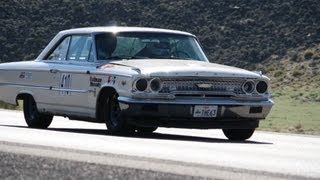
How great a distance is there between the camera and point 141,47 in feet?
46.3

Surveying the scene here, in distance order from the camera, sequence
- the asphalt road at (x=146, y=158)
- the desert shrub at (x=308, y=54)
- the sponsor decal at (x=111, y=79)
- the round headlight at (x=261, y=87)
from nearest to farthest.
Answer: the asphalt road at (x=146, y=158)
the sponsor decal at (x=111, y=79)
the round headlight at (x=261, y=87)
the desert shrub at (x=308, y=54)

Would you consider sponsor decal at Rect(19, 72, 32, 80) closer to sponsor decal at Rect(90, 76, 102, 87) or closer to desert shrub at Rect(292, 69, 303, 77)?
sponsor decal at Rect(90, 76, 102, 87)

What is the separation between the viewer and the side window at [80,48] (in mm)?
14220

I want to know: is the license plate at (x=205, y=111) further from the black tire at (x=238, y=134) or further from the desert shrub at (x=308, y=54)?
the desert shrub at (x=308, y=54)

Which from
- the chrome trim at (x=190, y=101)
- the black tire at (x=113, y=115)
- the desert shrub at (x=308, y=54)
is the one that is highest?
the chrome trim at (x=190, y=101)

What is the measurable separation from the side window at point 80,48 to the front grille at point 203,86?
1896 millimetres

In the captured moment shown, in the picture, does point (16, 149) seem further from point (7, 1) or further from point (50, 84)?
point (7, 1)

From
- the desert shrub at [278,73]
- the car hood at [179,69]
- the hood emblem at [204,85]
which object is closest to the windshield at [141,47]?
the car hood at [179,69]

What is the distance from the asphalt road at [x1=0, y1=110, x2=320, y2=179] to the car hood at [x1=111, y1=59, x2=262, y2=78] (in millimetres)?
968

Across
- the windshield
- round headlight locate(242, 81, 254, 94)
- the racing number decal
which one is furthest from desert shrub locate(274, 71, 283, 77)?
round headlight locate(242, 81, 254, 94)

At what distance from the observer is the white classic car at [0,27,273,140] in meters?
12.6

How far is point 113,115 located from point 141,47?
4.93ft

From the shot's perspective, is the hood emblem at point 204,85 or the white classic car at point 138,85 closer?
the white classic car at point 138,85

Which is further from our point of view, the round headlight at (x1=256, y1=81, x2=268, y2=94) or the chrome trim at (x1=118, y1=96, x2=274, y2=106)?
the round headlight at (x1=256, y1=81, x2=268, y2=94)
